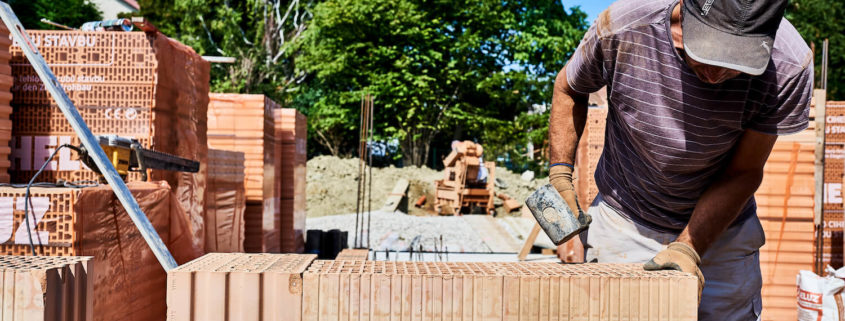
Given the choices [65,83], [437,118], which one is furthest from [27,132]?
[437,118]

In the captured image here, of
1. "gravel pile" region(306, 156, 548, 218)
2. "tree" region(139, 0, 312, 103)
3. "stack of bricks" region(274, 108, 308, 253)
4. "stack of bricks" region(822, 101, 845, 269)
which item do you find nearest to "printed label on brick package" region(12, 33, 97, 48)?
"stack of bricks" region(274, 108, 308, 253)

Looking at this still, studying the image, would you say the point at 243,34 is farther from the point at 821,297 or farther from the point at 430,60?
the point at 821,297

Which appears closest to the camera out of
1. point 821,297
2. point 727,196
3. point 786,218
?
point 727,196

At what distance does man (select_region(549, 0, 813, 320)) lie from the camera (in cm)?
161

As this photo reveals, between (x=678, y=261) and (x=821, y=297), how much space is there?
2657 millimetres

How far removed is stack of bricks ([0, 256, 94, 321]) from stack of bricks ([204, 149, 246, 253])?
8.92 feet

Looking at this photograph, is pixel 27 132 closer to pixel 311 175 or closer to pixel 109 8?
pixel 311 175

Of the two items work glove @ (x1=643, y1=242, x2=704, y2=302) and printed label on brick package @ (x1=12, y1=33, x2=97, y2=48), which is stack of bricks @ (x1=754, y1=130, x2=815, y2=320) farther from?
printed label on brick package @ (x1=12, y1=33, x2=97, y2=48)

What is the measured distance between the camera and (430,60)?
73.4 feet

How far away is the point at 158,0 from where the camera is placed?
25.7 metres

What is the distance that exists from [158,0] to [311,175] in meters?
12.6

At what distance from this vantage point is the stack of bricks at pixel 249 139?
232 inches

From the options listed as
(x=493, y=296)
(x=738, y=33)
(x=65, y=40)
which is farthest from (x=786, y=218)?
(x=65, y=40)

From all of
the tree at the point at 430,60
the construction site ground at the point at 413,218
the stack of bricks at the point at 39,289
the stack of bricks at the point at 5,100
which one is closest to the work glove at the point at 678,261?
the stack of bricks at the point at 39,289
